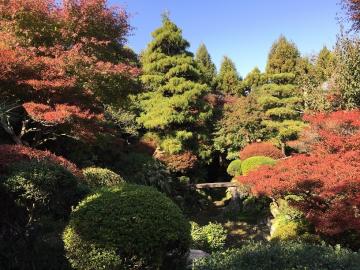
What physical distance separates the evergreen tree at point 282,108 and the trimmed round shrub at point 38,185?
51.4 feet

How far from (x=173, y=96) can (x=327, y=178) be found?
1179 centimetres

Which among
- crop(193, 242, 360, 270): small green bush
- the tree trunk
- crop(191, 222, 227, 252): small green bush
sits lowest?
crop(191, 222, 227, 252): small green bush

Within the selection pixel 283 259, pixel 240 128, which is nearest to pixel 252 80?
pixel 240 128

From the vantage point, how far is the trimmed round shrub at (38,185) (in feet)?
19.8

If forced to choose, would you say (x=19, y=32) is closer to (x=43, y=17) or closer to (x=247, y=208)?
(x=43, y=17)

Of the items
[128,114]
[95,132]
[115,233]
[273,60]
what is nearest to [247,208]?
[128,114]

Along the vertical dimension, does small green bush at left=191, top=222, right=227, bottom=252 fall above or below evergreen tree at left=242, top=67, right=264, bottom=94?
below

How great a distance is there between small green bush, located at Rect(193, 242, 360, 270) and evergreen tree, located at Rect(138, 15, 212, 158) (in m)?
14.0

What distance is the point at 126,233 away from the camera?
5.42 meters

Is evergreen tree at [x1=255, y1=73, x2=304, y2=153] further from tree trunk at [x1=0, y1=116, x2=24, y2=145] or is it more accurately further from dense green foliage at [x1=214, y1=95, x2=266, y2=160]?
tree trunk at [x1=0, y1=116, x2=24, y2=145]

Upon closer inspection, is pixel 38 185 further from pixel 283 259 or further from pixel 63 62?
pixel 63 62

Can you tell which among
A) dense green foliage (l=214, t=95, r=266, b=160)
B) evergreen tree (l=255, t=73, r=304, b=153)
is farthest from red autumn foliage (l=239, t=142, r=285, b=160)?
evergreen tree (l=255, t=73, r=304, b=153)

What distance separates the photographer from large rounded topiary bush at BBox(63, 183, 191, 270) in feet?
17.7

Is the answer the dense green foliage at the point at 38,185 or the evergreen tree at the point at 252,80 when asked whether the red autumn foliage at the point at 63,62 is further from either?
the evergreen tree at the point at 252,80
